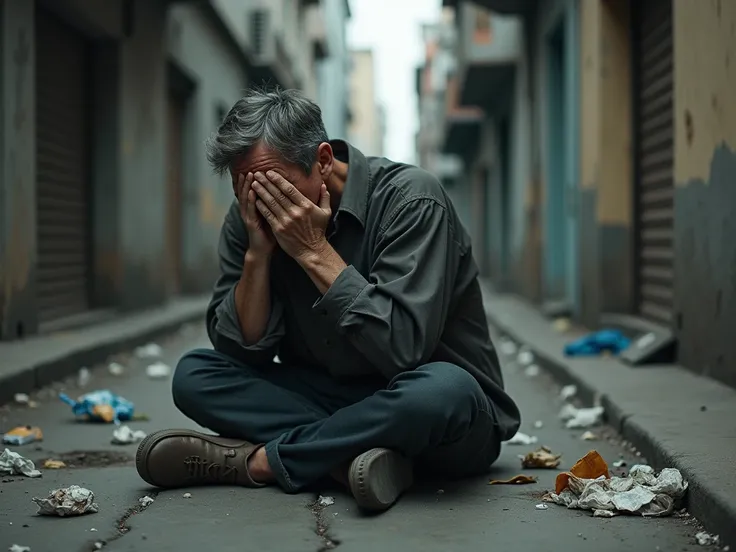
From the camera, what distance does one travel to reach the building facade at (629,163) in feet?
16.2

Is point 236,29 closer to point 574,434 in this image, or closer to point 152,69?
point 152,69

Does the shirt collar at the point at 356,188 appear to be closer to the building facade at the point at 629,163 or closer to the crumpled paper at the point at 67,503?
the crumpled paper at the point at 67,503

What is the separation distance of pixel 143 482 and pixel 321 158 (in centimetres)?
122

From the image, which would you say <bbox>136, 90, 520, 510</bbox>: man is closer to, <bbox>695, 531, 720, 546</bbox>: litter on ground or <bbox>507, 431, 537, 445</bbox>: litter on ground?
<bbox>695, 531, 720, 546</bbox>: litter on ground

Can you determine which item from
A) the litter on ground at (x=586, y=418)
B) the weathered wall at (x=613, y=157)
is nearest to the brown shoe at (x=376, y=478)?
the litter on ground at (x=586, y=418)

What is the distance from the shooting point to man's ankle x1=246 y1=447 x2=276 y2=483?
328 centimetres

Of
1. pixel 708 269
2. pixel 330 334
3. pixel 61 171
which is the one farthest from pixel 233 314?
pixel 61 171

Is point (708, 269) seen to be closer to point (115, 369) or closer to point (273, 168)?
point (273, 168)

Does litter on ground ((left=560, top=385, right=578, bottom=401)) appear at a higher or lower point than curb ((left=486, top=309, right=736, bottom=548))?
lower

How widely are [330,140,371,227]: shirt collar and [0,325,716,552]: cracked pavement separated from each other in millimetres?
867

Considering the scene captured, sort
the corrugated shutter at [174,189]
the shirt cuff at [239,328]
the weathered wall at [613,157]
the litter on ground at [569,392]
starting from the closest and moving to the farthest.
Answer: the shirt cuff at [239,328] → the litter on ground at [569,392] → the weathered wall at [613,157] → the corrugated shutter at [174,189]

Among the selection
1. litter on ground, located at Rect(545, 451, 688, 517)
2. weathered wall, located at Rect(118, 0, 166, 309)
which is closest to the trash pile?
litter on ground, located at Rect(545, 451, 688, 517)

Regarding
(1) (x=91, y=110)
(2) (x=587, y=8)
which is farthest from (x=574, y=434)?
(1) (x=91, y=110)

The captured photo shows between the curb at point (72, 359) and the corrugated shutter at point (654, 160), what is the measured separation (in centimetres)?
377
